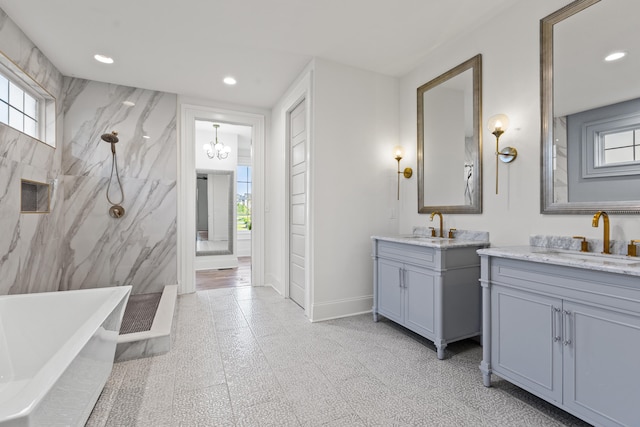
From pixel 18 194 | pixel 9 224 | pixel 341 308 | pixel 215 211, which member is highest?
pixel 18 194

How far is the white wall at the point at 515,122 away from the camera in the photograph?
7.01ft

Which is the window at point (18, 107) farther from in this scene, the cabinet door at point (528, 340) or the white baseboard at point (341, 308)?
the cabinet door at point (528, 340)

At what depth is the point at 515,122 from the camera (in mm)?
2307

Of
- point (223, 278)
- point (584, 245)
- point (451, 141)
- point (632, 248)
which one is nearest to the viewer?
point (632, 248)

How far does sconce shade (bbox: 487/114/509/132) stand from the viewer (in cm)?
235

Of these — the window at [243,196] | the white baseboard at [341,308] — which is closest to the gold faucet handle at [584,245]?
the white baseboard at [341,308]

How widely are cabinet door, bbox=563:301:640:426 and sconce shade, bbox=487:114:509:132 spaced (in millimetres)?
1424

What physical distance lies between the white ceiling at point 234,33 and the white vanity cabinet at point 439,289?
190 cm

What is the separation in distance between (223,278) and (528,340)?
439cm

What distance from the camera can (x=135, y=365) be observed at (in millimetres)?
2225

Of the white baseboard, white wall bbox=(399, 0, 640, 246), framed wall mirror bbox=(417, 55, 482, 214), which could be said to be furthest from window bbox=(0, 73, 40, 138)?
white wall bbox=(399, 0, 640, 246)

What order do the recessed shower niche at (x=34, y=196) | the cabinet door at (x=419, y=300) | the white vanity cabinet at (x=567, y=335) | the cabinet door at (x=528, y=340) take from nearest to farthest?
the white vanity cabinet at (x=567, y=335), the cabinet door at (x=528, y=340), the cabinet door at (x=419, y=300), the recessed shower niche at (x=34, y=196)

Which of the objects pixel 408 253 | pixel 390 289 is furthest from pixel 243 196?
pixel 408 253

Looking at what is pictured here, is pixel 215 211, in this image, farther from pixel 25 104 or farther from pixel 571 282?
pixel 571 282
